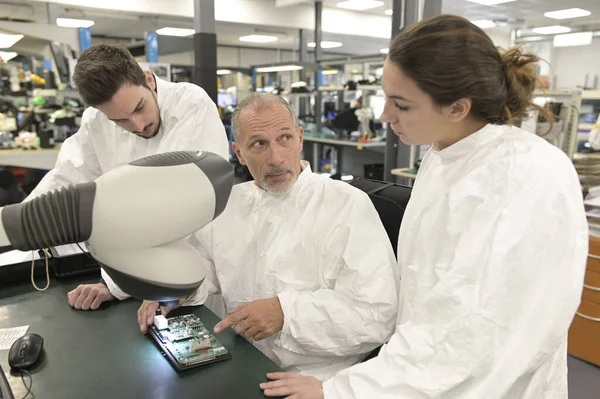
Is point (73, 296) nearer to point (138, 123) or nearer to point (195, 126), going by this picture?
point (138, 123)

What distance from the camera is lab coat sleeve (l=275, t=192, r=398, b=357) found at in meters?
1.06

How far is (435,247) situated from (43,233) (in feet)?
2.12

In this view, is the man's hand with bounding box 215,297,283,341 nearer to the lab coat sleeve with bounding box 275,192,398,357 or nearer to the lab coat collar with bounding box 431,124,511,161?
the lab coat sleeve with bounding box 275,192,398,357

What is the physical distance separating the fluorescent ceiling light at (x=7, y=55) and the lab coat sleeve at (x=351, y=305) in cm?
576

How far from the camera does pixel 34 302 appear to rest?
1.29m

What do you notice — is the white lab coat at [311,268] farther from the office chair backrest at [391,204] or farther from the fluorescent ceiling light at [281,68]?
the fluorescent ceiling light at [281,68]

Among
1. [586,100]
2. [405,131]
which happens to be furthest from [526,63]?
[586,100]

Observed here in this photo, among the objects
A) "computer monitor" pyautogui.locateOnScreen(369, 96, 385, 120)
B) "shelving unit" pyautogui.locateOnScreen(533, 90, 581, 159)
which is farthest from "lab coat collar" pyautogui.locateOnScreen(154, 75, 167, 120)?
"computer monitor" pyautogui.locateOnScreen(369, 96, 385, 120)

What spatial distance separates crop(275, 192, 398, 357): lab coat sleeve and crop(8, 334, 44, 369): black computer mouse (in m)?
0.55

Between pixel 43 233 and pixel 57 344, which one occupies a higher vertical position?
pixel 43 233

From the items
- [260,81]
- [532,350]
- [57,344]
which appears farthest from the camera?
[260,81]

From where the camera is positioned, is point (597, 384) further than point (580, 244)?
Yes

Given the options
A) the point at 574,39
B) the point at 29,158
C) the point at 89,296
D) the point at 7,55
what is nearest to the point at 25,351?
the point at 89,296

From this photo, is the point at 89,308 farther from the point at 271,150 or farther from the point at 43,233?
the point at 43,233
